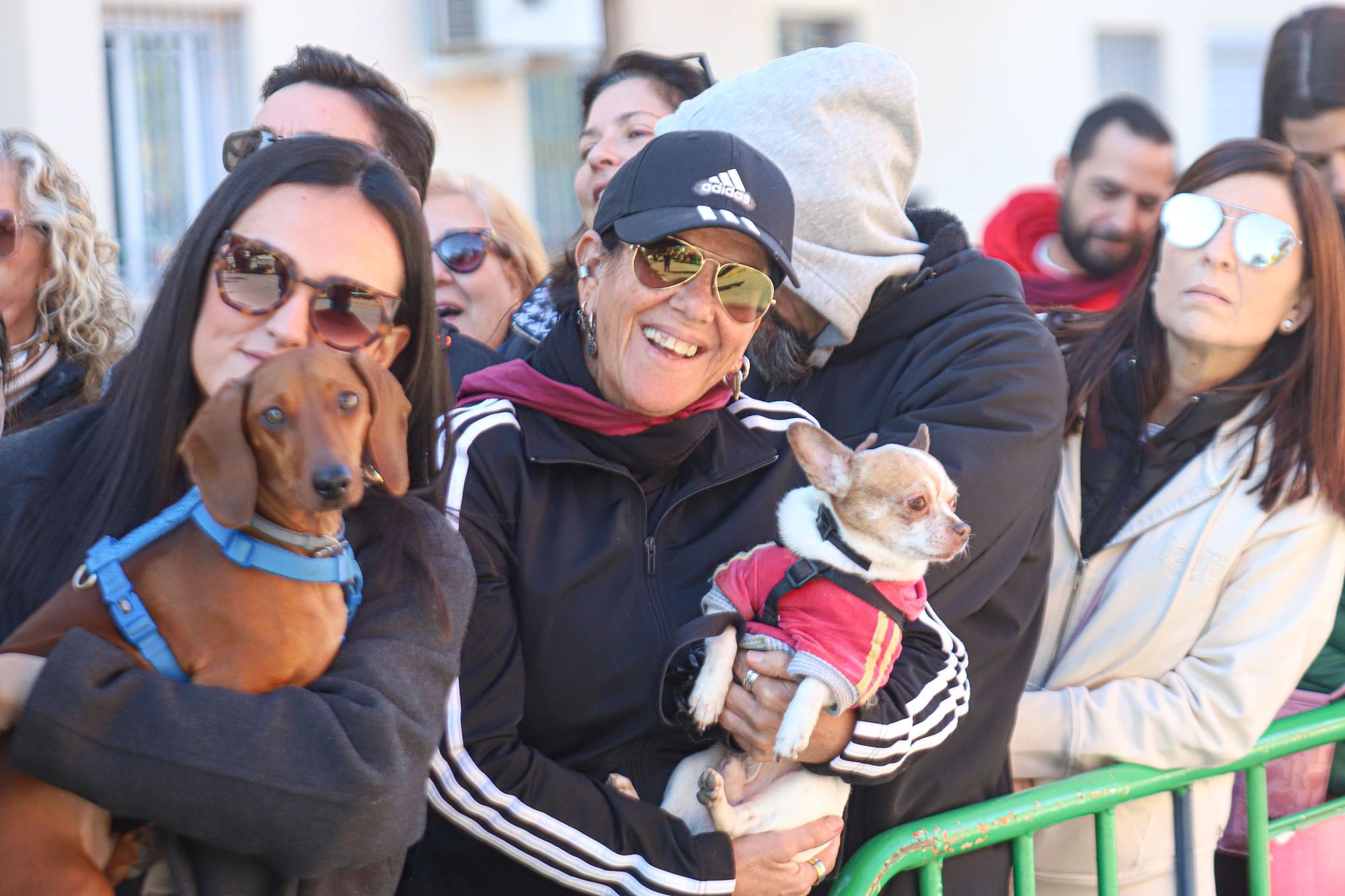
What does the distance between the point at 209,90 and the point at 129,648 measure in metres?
9.07

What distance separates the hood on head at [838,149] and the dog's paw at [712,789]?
1041mm

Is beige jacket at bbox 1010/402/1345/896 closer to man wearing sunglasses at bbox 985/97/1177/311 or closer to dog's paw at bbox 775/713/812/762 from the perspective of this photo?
dog's paw at bbox 775/713/812/762

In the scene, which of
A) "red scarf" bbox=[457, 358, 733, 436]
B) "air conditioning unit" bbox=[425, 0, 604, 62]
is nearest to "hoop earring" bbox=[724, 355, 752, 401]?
"red scarf" bbox=[457, 358, 733, 436]

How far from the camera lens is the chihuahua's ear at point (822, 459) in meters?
2.55

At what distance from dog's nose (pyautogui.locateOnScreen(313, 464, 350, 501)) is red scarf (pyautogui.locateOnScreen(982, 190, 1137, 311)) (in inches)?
158

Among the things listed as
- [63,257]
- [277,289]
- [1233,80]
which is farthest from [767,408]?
[1233,80]

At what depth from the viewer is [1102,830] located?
2922 millimetres

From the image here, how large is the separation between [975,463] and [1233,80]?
13898mm

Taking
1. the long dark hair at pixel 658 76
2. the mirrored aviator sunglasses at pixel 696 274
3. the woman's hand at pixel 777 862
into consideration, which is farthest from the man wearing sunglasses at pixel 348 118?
the woman's hand at pixel 777 862

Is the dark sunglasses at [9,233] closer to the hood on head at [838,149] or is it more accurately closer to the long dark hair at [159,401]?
the long dark hair at [159,401]

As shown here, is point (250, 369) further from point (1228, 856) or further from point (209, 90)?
point (209, 90)

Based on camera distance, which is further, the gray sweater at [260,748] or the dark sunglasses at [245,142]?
the dark sunglasses at [245,142]

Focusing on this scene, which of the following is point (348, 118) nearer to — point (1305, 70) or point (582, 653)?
point (582, 653)

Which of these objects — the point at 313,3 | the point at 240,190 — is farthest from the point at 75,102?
the point at 240,190
